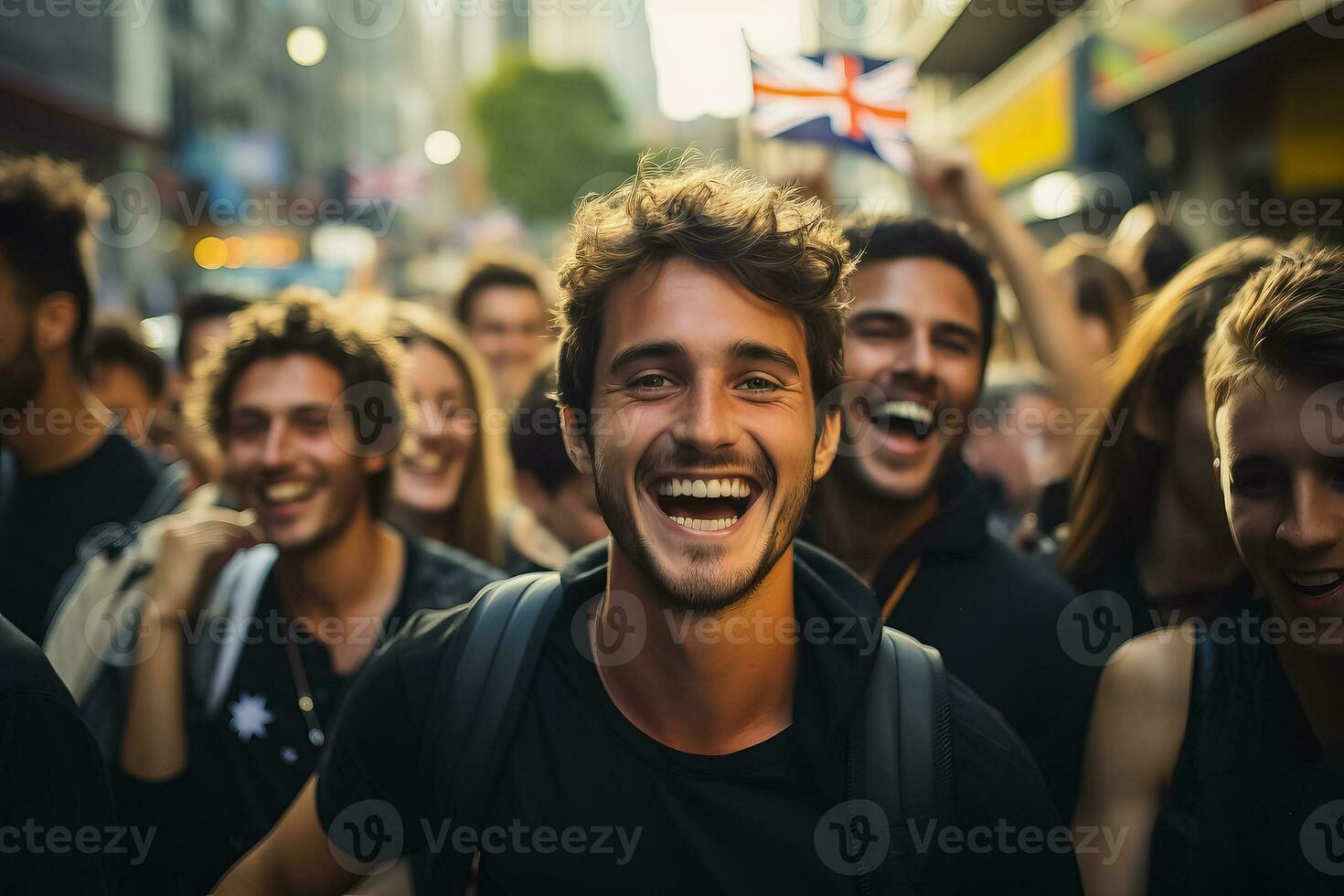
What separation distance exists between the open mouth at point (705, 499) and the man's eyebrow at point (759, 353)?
0.26 m

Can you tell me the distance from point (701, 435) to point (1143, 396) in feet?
5.18

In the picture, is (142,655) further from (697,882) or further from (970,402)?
(970,402)

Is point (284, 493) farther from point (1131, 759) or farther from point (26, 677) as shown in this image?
point (1131, 759)

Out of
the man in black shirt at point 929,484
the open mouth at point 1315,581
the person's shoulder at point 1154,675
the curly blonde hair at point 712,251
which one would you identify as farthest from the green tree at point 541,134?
the open mouth at point 1315,581

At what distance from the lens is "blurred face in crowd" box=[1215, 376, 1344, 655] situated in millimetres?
2049

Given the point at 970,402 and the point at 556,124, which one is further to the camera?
the point at 556,124

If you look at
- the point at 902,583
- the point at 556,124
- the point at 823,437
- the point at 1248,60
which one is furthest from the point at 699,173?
the point at 556,124

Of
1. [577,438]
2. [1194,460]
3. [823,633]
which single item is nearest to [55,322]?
[577,438]

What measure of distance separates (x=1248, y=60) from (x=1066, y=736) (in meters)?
8.89

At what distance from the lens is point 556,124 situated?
2175 inches

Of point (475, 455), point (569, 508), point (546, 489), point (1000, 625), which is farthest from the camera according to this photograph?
point (475, 455)

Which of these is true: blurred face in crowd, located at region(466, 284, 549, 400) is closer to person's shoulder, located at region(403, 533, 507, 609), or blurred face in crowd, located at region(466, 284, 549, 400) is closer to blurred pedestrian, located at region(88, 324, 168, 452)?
blurred pedestrian, located at region(88, 324, 168, 452)

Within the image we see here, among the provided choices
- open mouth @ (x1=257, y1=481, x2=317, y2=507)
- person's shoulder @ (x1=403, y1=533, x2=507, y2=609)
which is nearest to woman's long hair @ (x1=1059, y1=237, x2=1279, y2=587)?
person's shoulder @ (x1=403, y1=533, x2=507, y2=609)

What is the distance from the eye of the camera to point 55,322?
3857 millimetres
